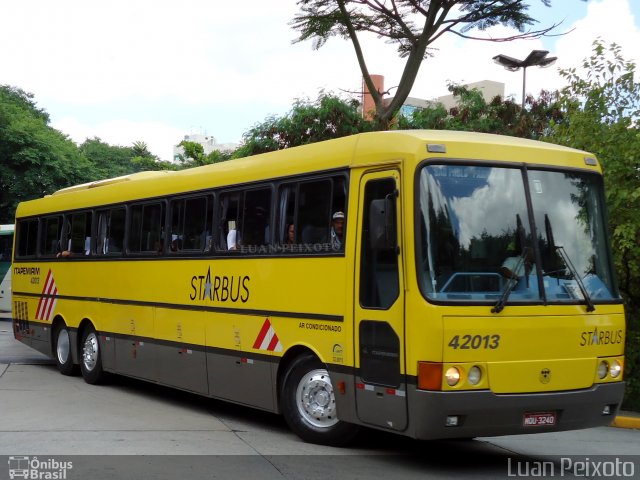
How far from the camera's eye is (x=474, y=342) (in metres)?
7.44

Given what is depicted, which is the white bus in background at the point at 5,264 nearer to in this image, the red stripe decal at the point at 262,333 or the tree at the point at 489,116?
the tree at the point at 489,116

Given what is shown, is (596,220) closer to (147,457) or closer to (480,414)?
(480,414)

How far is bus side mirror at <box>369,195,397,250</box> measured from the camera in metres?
7.84

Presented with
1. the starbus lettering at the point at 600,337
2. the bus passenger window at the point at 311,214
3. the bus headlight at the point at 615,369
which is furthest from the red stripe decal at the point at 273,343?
the bus headlight at the point at 615,369

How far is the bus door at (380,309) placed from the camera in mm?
7727

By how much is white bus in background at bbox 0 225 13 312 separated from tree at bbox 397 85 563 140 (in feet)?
45.6

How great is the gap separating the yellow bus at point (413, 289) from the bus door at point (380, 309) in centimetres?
2

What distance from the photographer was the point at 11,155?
40.2 m

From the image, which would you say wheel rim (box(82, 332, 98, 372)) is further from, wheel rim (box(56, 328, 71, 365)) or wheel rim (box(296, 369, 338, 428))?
wheel rim (box(296, 369, 338, 428))

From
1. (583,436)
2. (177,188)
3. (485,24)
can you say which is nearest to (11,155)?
(485,24)

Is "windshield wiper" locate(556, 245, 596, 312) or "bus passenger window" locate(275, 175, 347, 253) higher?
"bus passenger window" locate(275, 175, 347, 253)

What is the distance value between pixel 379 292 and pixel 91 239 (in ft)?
25.7

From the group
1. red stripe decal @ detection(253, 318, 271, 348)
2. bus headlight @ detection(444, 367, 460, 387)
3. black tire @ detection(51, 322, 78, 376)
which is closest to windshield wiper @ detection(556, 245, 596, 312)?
bus headlight @ detection(444, 367, 460, 387)

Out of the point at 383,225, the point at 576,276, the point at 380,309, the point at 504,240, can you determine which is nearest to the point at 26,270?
the point at 380,309
